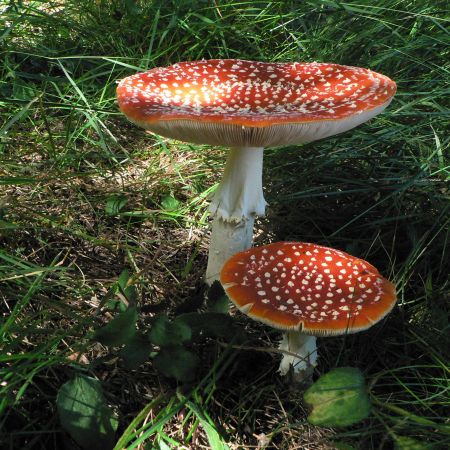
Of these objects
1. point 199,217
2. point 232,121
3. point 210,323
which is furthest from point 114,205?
point 232,121

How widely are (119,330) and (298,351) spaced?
→ 0.81 metres

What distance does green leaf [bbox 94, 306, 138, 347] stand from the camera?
2.03 metres

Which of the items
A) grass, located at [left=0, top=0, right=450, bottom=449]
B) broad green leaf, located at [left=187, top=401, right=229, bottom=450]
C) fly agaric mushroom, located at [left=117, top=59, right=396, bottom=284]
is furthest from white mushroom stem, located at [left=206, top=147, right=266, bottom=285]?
broad green leaf, located at [left=187, top=401, right=229, bottom=450]

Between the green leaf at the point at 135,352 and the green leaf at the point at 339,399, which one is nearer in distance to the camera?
the green leaf at the point at 339,399

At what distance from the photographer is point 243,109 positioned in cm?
260

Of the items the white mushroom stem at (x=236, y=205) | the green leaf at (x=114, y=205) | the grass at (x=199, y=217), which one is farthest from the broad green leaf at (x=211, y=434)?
the green leaf at (x=114, y=205)

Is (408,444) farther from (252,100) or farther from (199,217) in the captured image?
(199,217)

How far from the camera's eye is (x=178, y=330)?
207cm

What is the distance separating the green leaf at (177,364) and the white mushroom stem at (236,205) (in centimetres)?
86

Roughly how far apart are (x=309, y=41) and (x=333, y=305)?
7.95 ft

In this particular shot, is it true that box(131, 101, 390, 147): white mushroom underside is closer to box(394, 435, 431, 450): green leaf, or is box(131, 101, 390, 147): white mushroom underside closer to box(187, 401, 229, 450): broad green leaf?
box(187, 401, 229, 450): broad green leaf

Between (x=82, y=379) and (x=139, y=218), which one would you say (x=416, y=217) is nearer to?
(x=139, y=218)

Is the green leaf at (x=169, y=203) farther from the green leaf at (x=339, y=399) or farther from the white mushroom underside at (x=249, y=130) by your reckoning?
the green leaf at (x=339, y=399)

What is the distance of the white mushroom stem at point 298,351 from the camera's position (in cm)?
239
